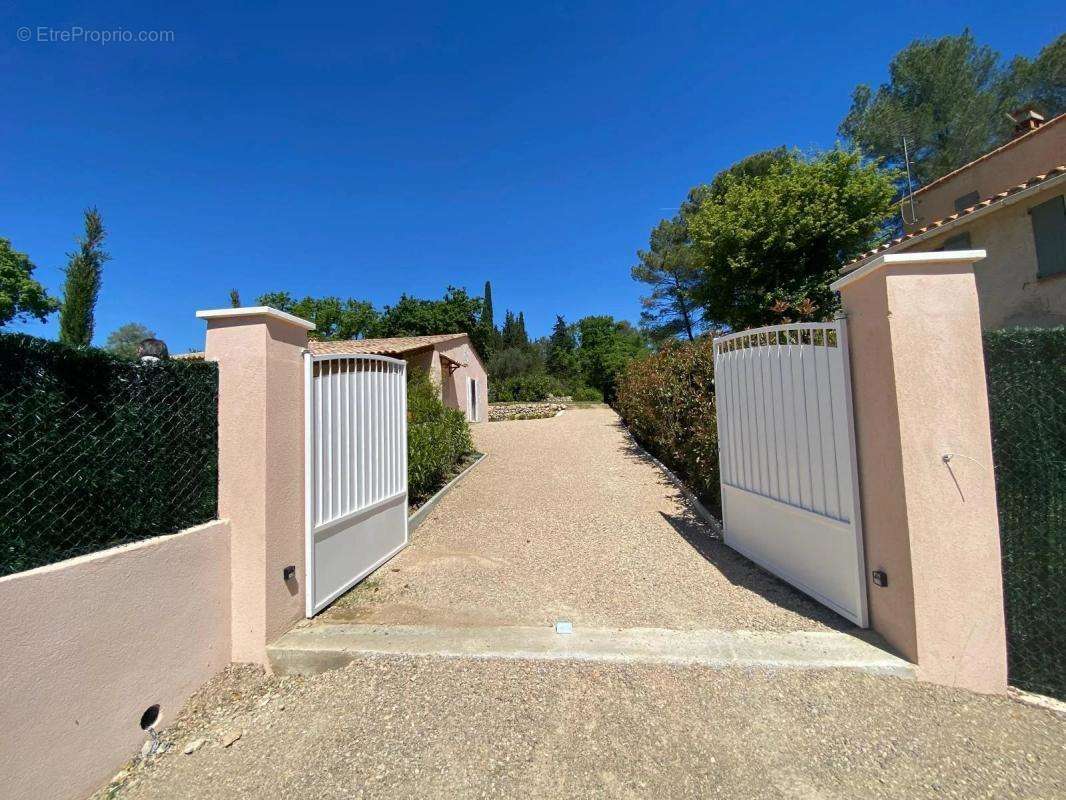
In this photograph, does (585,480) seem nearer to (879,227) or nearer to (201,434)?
(201,434)

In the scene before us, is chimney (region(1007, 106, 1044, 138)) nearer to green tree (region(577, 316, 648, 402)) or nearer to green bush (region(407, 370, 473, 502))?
green tree (region(577, 316, 648, 402))

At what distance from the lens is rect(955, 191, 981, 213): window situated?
460 inches

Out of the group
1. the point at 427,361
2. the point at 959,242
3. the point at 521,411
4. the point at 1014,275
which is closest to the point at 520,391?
the point at 521,411

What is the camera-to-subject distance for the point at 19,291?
70.2 ft

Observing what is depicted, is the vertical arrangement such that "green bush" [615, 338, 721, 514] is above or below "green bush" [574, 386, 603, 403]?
below

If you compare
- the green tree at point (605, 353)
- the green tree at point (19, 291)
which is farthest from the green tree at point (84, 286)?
the green tree at point (605, 353)

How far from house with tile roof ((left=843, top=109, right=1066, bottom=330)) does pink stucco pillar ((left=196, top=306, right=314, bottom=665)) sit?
9.78 metres

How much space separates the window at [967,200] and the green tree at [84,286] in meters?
30.7

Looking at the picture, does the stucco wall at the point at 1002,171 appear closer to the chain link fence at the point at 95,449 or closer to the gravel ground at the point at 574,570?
the gravel ground at the point at 574,570

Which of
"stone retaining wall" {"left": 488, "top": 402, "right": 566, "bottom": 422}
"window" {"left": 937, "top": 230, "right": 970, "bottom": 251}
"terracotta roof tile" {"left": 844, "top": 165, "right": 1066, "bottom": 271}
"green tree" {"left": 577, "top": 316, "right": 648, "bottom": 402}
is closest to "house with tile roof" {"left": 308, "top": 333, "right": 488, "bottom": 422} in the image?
"stone retaining wall" {"left": 488, "top": 402, "right": 566, "bottom": 422}

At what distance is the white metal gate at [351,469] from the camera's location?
11.6 ft

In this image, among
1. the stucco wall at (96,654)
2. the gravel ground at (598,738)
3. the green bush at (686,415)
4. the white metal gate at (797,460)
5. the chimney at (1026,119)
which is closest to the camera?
the stucco wall at (96,654)

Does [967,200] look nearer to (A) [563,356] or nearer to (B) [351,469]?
(B) [351,469]

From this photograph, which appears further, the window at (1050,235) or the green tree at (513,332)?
the green tree at (513,332)
